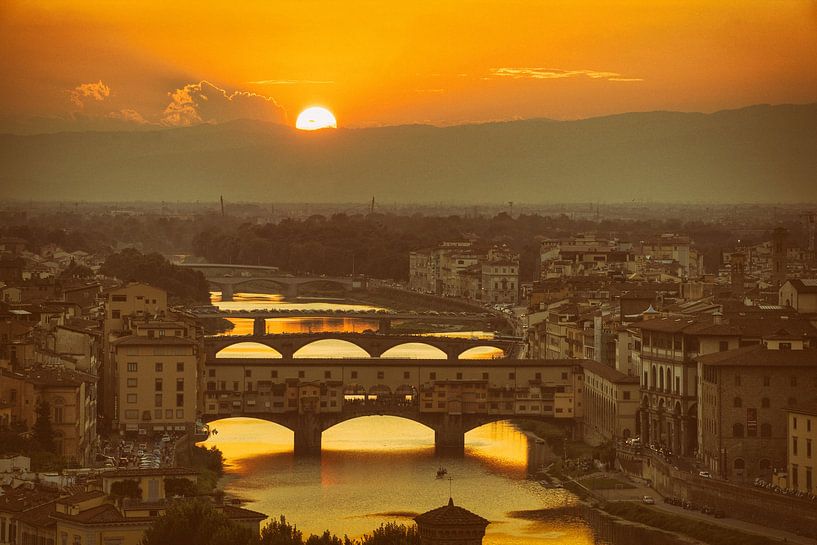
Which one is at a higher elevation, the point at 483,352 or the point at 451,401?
the point at 483,352

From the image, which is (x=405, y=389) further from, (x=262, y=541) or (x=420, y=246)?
(x=420, y=246)

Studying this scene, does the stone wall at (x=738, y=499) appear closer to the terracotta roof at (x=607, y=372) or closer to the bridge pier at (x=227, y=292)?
the terracotta roof at (x=607, y=372)

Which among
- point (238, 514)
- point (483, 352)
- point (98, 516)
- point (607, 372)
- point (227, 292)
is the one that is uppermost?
point (227, 292)

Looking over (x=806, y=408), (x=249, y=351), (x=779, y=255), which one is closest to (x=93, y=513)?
(x=806, y=408)

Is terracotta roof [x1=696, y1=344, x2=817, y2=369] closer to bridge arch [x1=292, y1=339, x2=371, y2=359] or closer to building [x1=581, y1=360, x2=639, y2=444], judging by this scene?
building [x1=581, y1=360, x2=639, y2=444]

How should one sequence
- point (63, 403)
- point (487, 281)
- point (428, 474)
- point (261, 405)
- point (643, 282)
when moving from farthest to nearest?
point (487, 281), point (643, 282), point (261, 405), point (428, 474), point (63, 403)

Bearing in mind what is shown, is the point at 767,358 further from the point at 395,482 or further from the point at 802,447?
the point at 395,482

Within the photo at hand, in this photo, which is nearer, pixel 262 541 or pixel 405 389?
pixel 262 541

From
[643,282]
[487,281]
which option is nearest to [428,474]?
[643,282]
